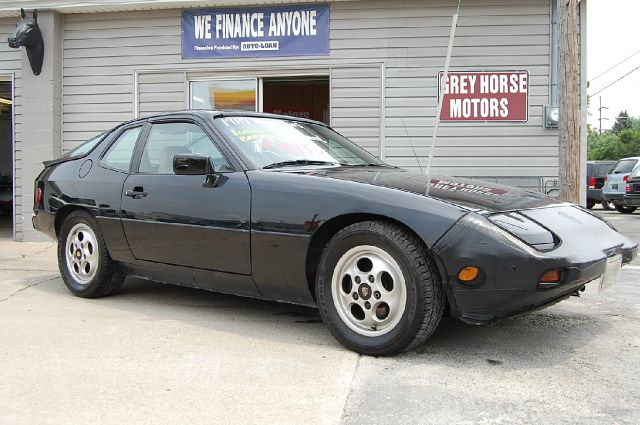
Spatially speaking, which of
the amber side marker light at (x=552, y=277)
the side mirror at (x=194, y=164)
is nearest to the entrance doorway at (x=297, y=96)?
the side mirror at (x=194, y=164)

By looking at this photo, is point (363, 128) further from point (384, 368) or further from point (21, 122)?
point (384, 368)

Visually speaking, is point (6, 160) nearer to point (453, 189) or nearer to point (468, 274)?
point (453, 189)

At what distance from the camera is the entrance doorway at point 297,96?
362 inches

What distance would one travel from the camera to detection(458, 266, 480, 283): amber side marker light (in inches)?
122

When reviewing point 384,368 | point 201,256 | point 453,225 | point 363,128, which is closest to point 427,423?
point 384,368

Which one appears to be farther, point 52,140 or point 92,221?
point 52,140

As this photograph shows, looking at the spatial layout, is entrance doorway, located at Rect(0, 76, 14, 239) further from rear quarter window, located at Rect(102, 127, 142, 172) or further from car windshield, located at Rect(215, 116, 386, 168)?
car windshield, located at Rect(215, 116, 386, 168)

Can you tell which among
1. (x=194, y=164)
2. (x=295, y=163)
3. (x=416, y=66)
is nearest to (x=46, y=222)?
(x=194, y=164)

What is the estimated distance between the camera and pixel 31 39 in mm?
8719

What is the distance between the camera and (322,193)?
356 cm

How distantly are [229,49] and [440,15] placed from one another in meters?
2.95

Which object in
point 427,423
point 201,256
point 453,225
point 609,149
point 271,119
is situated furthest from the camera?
point 609,149

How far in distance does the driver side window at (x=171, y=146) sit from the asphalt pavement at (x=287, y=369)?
1.07m

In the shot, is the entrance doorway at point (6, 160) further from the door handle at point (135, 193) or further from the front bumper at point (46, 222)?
the door handle at point (135, 193)
